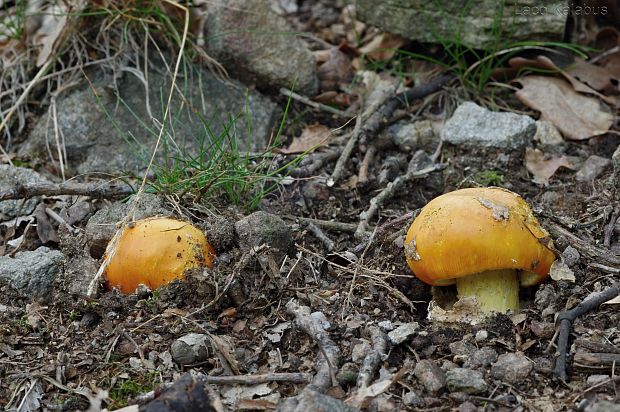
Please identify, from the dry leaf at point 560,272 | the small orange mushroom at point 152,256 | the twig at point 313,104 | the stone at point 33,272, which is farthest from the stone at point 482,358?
the twig at point 313,104

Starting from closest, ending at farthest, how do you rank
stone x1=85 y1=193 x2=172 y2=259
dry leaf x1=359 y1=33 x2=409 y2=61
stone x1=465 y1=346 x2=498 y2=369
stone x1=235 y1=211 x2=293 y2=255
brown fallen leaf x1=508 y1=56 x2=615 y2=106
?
stone x1=465 y1=346 x2=498 y2=369 → stone x1=235 y1=211 x2=293 y2=255 → stone x1=85 y1=193 x2=172 y2=259 → brown fallen leaf x1=508 y1=56 x2=615 y2=106 → dry leaf x1=359 y1=33 x2=409 y2=61

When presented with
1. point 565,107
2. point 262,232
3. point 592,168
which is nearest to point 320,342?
point 262,232

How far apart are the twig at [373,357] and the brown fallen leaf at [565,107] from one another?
7.05ft

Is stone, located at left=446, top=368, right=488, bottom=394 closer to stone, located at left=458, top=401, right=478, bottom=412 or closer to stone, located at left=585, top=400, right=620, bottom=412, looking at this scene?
stone, located at left=458, top=401, right=478, bottom=412

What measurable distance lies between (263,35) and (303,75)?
0.36m

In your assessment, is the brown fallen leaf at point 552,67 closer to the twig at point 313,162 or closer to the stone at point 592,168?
the stone at point 592,168

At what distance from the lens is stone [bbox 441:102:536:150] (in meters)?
4.30

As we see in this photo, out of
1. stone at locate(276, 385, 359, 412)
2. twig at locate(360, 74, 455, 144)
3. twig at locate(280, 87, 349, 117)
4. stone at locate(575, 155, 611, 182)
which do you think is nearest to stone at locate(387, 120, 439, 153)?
twig at locate(360, 74, 455, 144)

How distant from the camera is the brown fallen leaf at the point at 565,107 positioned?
4492 millimetres

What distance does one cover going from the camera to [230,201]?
377cm

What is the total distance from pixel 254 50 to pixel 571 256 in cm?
253

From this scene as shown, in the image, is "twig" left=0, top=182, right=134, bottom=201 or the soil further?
"twig" left=0, top=182, right=134, bottom=201

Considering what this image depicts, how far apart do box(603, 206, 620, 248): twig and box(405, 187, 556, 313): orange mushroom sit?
437 mm

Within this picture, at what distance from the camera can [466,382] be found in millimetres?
2645
